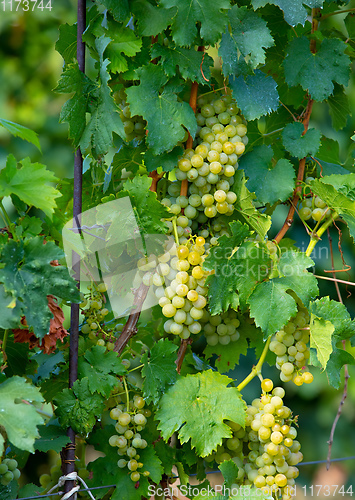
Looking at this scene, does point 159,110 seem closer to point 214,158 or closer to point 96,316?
point 214,158

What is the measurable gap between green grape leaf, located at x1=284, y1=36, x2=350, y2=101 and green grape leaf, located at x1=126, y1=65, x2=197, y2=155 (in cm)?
22

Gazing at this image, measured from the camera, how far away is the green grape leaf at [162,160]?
2.69 feet

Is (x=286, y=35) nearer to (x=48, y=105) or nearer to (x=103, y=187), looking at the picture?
(x=103, y=187)

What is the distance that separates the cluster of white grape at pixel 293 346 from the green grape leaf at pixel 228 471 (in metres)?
0.17

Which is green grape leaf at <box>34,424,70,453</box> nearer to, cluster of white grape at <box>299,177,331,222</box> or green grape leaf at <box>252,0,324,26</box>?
cluster of white grape at <box>299,177,331,222</box>

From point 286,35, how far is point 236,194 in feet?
1.17

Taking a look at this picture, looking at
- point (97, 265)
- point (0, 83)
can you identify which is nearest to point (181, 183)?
point (97, 265)

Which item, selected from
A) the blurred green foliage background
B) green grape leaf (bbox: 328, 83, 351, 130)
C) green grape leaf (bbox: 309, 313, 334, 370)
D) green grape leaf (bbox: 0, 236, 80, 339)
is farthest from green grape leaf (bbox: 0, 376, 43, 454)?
the blurred green foliage background

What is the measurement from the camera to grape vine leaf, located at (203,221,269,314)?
789 millimetres

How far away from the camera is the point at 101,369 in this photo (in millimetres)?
789

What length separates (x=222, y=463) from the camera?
0.77 metres

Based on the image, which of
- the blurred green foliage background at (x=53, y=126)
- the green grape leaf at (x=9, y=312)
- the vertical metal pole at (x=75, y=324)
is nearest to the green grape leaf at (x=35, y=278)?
the green grape leaf at (x=9, y=312)

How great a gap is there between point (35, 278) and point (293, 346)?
437 mm

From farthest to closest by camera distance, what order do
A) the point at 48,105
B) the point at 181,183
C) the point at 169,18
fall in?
the point at 48,105, the point at 181,183, the point at 169,18
